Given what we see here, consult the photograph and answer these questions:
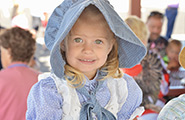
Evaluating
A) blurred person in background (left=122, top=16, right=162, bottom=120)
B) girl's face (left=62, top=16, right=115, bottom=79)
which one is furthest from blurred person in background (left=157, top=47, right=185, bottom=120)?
blurred person in background (left=122, top=16, right=162, bottom=120)

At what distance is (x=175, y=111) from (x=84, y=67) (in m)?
0.54

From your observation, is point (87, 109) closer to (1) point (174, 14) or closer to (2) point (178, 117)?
(2) point (178, 117)

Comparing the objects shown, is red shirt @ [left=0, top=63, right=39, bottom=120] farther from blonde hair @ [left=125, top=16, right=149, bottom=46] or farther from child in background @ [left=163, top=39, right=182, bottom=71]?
child in background @ [left=163, top=39, right=182, bottom=71]

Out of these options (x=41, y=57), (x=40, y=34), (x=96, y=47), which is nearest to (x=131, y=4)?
(x=96, y=47)

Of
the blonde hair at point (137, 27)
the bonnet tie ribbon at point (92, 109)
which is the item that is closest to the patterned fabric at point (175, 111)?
the bonnet tie ribbon at point (92, 109)

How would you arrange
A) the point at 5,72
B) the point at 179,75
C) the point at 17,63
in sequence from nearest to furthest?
the point at 5,72, the point at 17,63, the point at 179,75

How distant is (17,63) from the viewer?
263 cm

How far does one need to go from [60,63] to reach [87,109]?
0.28m

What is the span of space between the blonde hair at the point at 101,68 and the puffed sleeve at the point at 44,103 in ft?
0.36

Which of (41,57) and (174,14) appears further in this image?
(41,57)

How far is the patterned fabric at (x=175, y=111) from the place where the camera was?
1473 millimetres

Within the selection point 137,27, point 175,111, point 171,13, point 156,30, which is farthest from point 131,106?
point 171,13

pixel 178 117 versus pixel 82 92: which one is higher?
pixel 82 92

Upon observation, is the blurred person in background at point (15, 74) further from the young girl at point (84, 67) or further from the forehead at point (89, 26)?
the forehead at point (89, 26)
